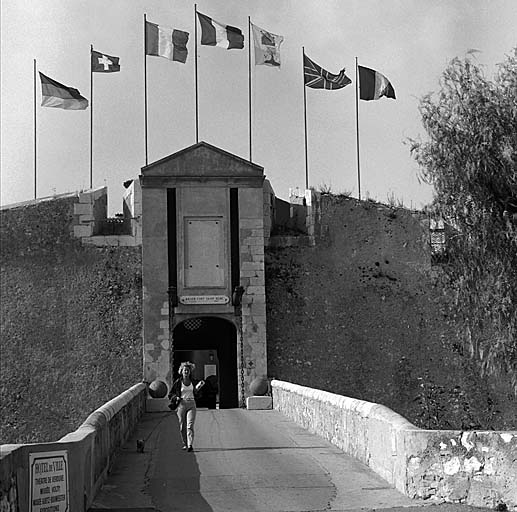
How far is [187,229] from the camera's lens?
28516 mm

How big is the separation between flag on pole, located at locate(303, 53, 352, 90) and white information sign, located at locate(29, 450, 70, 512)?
2596 centimetres

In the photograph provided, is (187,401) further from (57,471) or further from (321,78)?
(321,78)

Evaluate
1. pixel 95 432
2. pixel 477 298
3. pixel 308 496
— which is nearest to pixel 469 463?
pixel 308 496

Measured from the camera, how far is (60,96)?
104ft

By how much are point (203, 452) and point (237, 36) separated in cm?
1950

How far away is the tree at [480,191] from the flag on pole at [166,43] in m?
15.7

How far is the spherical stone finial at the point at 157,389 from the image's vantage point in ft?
84.8

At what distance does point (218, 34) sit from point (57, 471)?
25024 mm

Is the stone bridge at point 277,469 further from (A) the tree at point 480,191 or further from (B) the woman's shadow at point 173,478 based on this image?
(A) the tree at point 480,191

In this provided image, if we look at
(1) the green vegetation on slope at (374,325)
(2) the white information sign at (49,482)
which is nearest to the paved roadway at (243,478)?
(2) the white information sign at (49,482)

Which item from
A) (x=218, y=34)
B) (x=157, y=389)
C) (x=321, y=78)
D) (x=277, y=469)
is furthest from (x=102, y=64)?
(x=277, y=469)

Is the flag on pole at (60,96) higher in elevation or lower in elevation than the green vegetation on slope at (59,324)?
higher

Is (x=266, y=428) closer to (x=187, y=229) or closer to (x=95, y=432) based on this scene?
(x=95, y=432)

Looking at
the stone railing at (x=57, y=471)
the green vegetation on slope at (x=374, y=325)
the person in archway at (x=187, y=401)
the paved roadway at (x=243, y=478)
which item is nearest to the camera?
the stone railing at (x=57, y=471)
